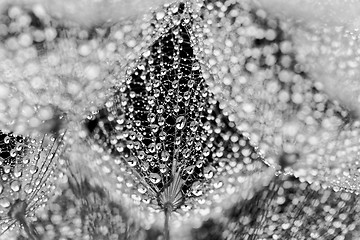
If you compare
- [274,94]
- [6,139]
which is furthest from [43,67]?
[274,94]

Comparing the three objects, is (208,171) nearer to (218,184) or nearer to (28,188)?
(218,184)

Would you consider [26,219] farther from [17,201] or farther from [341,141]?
[341,141]

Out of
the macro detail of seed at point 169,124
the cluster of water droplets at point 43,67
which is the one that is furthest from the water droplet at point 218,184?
the cluster of water droplets at point 43,67

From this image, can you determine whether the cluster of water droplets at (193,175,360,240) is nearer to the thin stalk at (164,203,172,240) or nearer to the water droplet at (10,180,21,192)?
the thin stalk at (164,203,172,240)

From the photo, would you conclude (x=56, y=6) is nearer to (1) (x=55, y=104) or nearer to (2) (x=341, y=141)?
(1) (x=55, y=104)

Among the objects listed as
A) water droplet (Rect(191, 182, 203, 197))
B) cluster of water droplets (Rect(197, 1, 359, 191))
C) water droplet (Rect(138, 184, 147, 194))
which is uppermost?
cluster of water droplets (Rect(197, 1, 359, 191))

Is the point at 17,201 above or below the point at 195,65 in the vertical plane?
below

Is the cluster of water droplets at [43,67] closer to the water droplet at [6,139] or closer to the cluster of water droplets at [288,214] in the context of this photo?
the water droplet at [6,139]

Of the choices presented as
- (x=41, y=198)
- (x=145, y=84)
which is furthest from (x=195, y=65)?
(x=41, y=198)

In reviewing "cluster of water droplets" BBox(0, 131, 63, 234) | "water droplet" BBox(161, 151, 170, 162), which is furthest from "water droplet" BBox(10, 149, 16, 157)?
"water droplet" BBox(161, 151, 170, 162)

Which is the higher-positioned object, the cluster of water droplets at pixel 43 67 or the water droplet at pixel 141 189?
the cluster of water droplets at pixel 43 67
